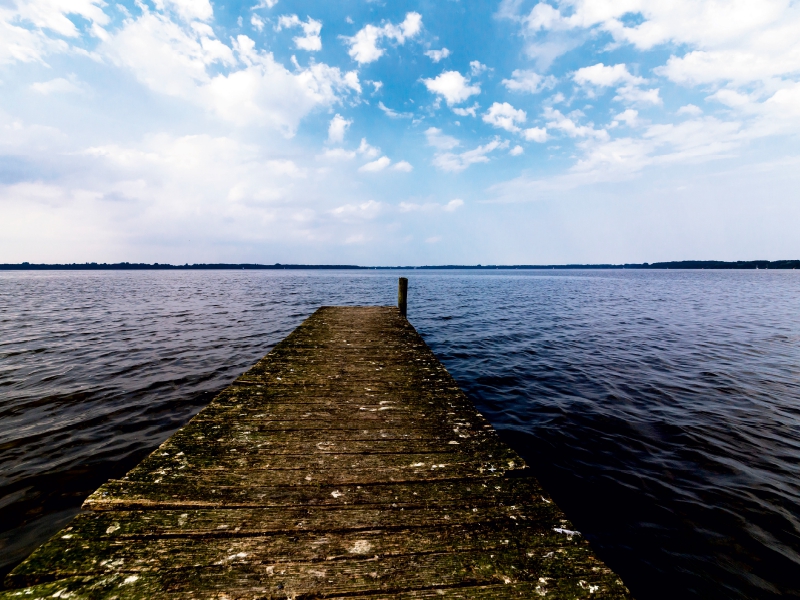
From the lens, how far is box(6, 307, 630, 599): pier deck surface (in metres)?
1.85

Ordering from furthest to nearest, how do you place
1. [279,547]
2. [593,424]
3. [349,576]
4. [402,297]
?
[402,297]
[593,424]
[279,547]
[349,576]

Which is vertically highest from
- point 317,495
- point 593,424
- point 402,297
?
point 402,297

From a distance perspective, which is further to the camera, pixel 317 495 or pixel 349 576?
pixel 317 495

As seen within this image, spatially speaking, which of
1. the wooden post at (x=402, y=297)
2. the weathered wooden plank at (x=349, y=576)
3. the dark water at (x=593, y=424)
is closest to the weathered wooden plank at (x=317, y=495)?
the weathered wooden plank at (x=349, y=576)

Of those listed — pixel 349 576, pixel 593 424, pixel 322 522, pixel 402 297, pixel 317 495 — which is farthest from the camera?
pixel 402 297

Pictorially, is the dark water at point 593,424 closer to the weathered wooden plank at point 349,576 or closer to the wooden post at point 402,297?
the wooden post at point 402,297

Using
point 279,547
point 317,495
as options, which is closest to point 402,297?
point 317,495

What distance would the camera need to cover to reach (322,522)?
2.31 metres

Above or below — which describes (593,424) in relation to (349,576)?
below

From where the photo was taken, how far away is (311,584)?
183 centimetres

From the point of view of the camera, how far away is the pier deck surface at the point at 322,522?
1.85 metres

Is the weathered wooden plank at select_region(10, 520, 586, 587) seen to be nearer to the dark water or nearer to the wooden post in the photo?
the dark water

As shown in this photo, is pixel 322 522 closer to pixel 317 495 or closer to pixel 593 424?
pixel 317 495

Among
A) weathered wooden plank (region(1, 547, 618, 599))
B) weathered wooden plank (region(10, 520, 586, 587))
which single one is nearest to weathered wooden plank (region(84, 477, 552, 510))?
weathered wooden plank (region(10, 520, 586, 587))
